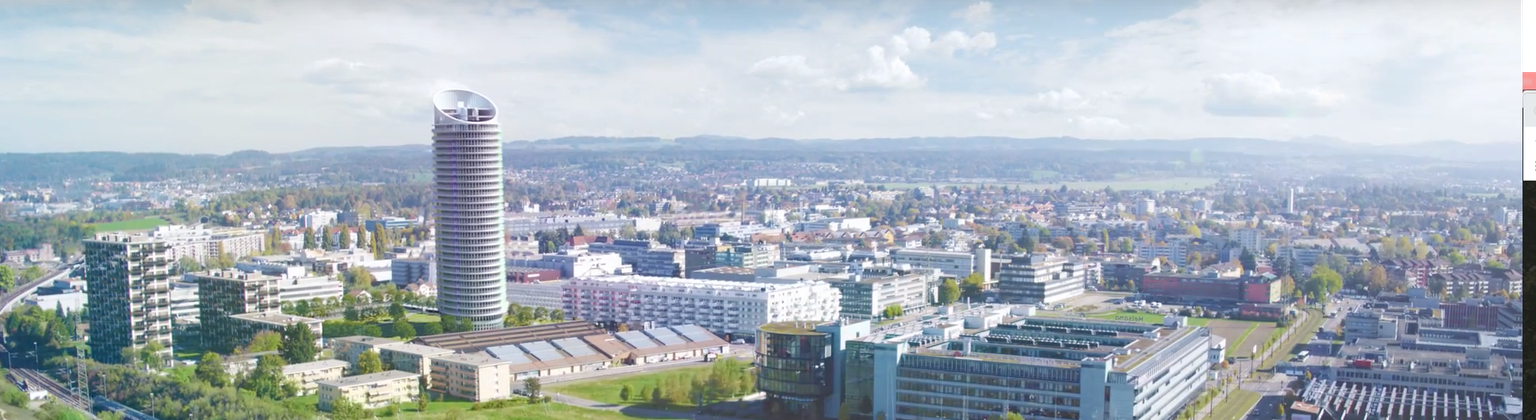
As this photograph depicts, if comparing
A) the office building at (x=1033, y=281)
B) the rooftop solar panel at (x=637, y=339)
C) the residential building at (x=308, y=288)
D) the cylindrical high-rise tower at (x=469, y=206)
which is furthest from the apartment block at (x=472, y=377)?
the office building at (x=1033, y=281)

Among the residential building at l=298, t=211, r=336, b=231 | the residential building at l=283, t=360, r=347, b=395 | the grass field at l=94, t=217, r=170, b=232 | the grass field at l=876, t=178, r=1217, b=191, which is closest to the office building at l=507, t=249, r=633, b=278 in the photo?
the residential building at l=283, t=360, r=347, b=395

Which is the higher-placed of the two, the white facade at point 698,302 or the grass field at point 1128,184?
the grass field at point 1128,184

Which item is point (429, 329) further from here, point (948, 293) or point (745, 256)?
point (745, 256)

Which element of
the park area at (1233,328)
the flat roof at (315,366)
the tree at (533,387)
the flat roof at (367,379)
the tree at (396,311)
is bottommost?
the park area at (1233,328)

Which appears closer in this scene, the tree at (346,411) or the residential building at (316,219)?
the tree at (346,411)

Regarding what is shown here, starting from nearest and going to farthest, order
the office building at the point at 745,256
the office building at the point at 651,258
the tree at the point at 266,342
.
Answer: the tree at the point at 266,342 < the office building at the point at 745,256 < the office building at the point at 651,258

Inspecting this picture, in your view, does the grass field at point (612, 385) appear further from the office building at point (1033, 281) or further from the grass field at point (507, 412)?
the office building at point (1033, 281)

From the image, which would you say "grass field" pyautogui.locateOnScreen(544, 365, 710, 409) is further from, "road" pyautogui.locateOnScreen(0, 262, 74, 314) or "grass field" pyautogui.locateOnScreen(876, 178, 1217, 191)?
"grass field" pyautogui.locateOnScreen(876, 178, 1217, 191)

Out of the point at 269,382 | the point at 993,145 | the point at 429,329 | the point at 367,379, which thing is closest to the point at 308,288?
the point at 429,329

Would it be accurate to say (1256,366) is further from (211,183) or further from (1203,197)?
(211,183)
